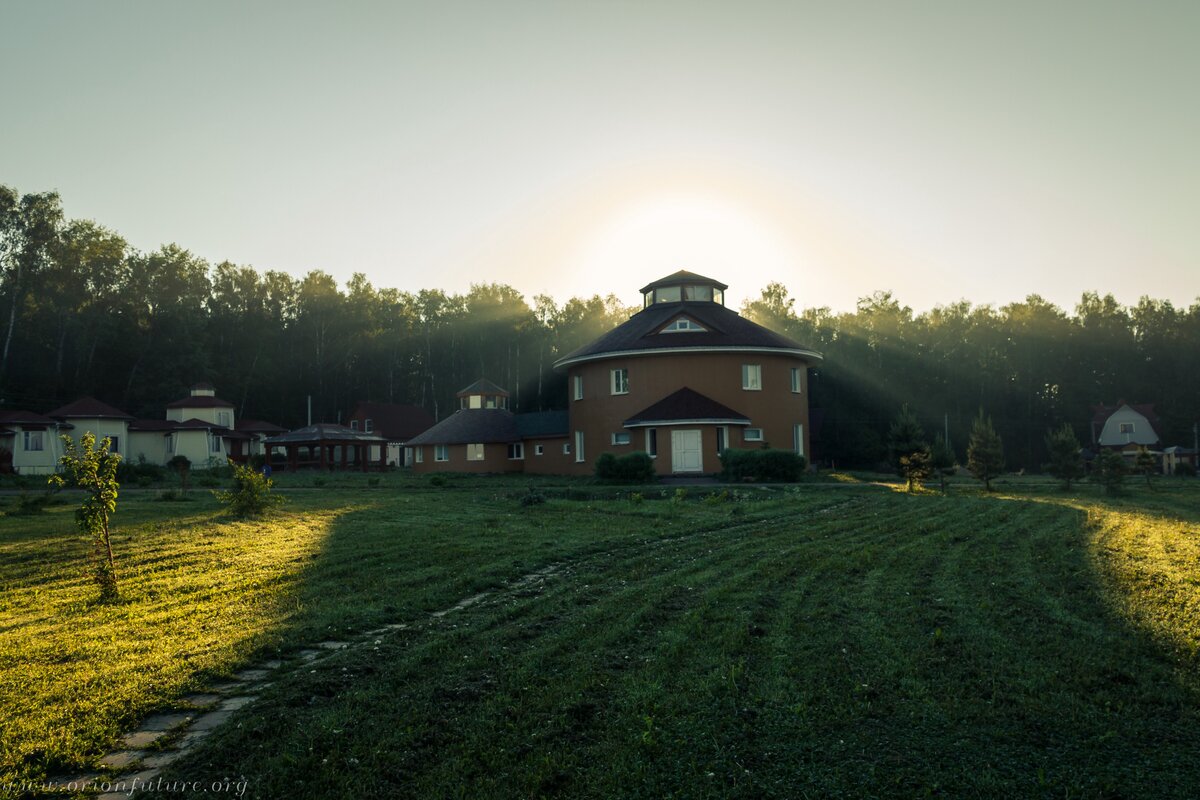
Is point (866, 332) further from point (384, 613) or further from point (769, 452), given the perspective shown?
point (384, 613)

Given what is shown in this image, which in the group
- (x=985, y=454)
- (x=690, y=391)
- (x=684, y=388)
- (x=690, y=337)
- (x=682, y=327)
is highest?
(x=682, y=327)

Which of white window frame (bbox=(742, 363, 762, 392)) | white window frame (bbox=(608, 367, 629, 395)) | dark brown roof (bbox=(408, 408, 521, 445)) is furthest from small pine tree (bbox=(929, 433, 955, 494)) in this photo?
dark brown roof (bbox=(408, 408, 521, 445))

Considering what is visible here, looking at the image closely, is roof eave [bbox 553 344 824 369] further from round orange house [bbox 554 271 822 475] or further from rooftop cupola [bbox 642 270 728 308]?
rooftop cupola [bbox 642 270 728 308]

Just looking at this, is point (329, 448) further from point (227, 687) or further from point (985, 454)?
point (227, 687)

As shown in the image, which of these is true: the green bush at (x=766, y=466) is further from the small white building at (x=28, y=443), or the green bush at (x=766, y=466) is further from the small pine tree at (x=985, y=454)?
the small white building at (x=28, y=443)

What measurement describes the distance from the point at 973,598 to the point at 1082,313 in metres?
88.1

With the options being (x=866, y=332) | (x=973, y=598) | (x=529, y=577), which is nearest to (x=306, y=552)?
(x=529, y=577)

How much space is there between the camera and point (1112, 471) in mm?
28594

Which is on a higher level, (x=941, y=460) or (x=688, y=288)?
(x=688, y=288)

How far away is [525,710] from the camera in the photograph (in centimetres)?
670

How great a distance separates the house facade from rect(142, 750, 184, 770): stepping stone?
110 feet

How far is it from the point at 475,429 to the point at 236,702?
47420 mm

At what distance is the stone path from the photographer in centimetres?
552

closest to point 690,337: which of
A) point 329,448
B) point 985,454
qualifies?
point 985,454
